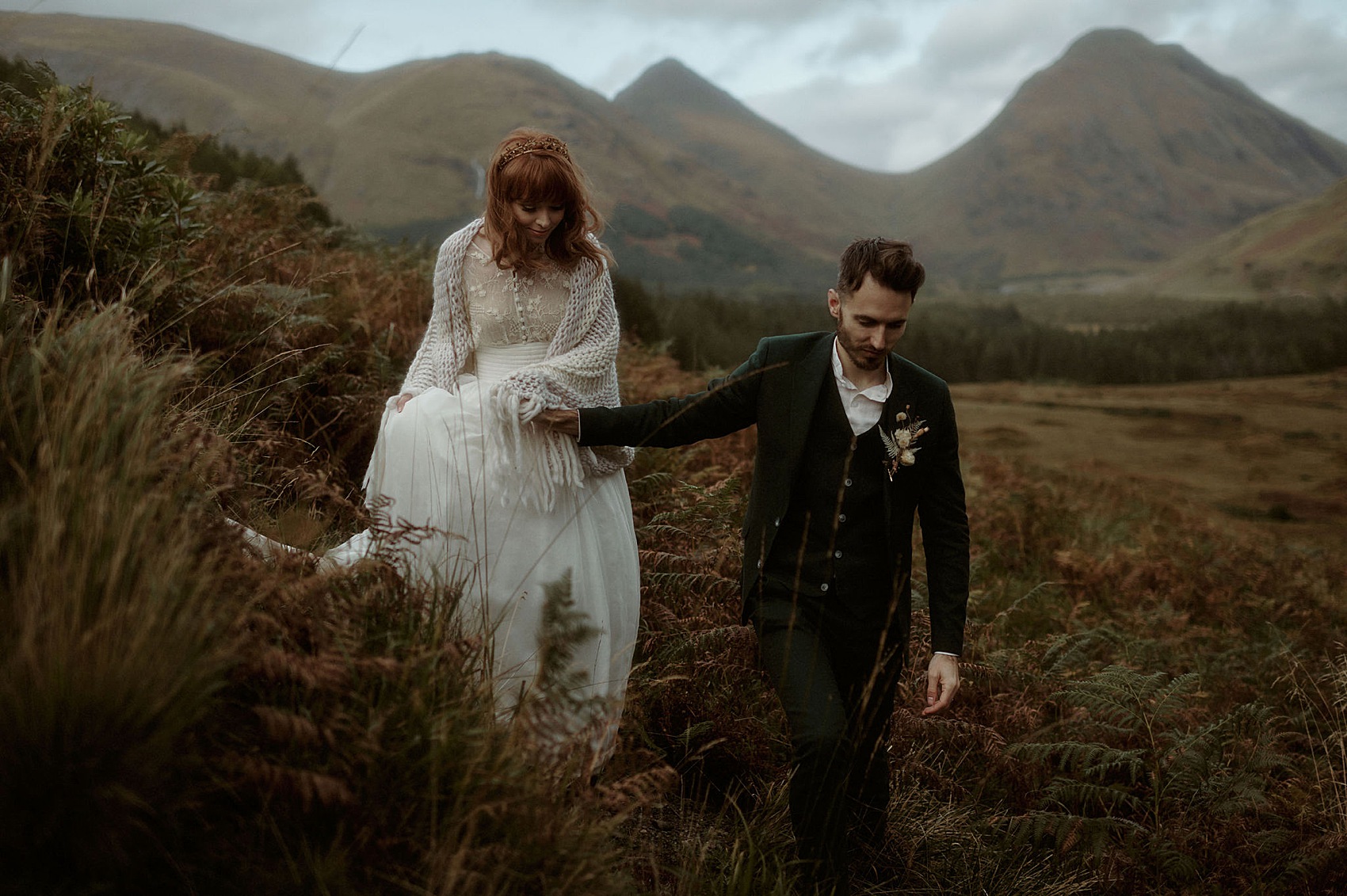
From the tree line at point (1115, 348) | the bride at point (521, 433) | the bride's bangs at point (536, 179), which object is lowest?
the bride at point (521, 433)

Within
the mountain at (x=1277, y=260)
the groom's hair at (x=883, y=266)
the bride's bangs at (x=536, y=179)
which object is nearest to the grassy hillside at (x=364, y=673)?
the bride's bangs at (x=536, y=179)

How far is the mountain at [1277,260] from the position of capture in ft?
316

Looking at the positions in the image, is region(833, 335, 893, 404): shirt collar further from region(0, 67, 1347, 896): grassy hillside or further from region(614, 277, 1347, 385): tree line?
region(614, 277, 1347, 385): tree line

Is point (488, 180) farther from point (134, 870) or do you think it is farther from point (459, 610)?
point (134, 870)

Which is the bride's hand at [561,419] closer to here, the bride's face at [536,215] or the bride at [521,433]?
the bride at [521,433]

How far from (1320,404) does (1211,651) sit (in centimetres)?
3350

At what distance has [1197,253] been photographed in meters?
150

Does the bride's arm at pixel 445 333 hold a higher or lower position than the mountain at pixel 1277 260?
lower

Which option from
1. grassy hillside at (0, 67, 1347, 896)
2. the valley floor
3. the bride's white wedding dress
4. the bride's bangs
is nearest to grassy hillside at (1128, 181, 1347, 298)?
the valley floor

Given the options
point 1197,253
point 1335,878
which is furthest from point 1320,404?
point 1197,253

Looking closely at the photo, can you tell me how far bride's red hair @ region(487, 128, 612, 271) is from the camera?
352 cm

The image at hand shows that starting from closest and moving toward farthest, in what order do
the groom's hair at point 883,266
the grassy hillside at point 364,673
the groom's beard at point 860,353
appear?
the grassy hillside at point 364,673 < the groom's hair at point 883,266 < the groom's beard at point 860,353

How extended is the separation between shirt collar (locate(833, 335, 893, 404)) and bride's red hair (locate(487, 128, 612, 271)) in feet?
3.89

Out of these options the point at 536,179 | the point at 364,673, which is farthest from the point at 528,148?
the point at 364,673
